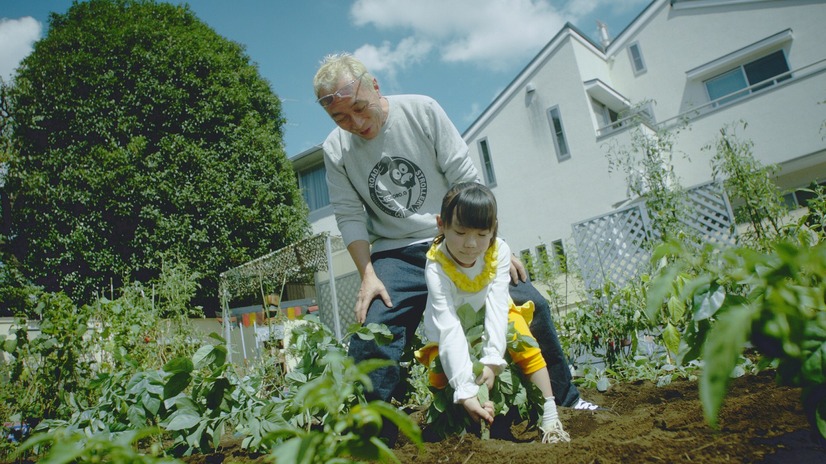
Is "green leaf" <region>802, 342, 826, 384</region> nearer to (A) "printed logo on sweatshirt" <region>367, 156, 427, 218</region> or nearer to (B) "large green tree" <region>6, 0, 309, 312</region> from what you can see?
(A) "printed logo on sweatshirt" <region>367, 156, 427, 218</region>

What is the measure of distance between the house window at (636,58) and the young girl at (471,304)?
1321cm

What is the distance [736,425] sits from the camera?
38.9 inches

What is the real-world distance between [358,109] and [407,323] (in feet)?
3.09

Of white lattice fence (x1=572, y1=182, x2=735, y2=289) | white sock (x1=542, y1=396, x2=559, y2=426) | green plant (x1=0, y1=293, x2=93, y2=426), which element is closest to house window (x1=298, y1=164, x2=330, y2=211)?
white lattice fence (x1=572, y1=182, x2=735, y2=289)

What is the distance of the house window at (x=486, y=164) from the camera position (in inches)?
521

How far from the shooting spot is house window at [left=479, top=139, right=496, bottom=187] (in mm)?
13224

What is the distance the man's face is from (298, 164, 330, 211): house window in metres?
12.1

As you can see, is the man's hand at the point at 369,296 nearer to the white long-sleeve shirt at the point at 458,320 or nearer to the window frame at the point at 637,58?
the white long-sleeve shirt at the point at 458,320

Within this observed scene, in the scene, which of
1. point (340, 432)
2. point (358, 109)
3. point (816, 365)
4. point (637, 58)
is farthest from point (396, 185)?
point (637, 58)

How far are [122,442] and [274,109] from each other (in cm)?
1128

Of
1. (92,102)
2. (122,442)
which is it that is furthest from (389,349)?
(92,102)

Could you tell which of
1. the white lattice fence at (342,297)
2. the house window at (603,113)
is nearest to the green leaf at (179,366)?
the white lattice fence at (342,297)

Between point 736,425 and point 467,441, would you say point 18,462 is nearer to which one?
point 467,441

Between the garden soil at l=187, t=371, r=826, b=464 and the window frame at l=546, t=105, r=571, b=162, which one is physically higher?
the window frame at l=546, t=105, r=571, b=162
